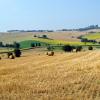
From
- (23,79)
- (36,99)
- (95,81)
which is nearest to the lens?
(36,99)

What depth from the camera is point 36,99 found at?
12.7m

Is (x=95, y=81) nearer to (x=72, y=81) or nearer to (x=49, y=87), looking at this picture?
(x=72, y=81)

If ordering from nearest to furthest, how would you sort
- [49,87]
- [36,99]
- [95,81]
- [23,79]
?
[36,99]
[49,87]
[95,81]
[23,79]

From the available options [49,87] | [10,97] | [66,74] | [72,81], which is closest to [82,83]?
[72,81]

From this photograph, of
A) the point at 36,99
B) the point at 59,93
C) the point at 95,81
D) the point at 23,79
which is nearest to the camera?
the point at 36,99

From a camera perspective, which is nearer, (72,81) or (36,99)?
(36,99)

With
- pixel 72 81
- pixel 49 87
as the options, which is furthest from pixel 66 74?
pixel 49 87

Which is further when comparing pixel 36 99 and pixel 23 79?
pixel 23 79

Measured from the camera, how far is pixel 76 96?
43.3 feet

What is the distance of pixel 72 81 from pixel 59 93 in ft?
7.46

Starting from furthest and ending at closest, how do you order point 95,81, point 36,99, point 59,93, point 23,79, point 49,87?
point 23,79 → point 95,81 → point 49,87 → point 59,93 → point 36,99

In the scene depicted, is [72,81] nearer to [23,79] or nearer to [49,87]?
[49,87]

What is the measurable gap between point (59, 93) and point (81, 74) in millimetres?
4276

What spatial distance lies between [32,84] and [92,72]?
4.14 metres
